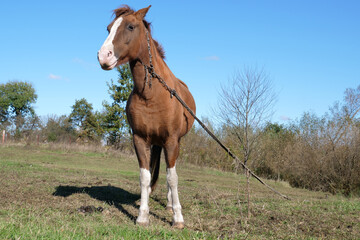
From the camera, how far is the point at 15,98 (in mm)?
58844

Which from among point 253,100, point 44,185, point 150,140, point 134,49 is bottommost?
point 44,185

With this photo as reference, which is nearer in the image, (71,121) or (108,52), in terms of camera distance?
(108,52)

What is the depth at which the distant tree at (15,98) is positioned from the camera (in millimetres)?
57594

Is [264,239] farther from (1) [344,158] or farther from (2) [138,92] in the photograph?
(1) [344,158]

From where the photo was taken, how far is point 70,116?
179 feet

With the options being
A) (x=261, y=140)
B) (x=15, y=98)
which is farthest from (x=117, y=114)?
(x=15, y=98)

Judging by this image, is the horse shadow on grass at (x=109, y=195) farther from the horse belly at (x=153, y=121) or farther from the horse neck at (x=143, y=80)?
the horse neck at (x=143, y=80)

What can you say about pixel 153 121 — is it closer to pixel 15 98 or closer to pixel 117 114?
pixel 117 114

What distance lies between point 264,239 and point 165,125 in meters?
2.06

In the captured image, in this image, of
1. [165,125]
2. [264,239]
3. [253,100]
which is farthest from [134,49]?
[253,100]

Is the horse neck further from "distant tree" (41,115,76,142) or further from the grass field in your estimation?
"distant tree" (41,115,76,142)

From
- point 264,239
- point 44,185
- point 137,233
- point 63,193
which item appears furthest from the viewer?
point 44,185

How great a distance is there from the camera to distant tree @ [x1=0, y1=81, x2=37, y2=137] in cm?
5759

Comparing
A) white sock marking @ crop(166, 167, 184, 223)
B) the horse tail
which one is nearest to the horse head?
white sock marking @ crop(166, 167, 184, 223)
